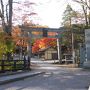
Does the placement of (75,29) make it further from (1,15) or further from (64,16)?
(1,15)

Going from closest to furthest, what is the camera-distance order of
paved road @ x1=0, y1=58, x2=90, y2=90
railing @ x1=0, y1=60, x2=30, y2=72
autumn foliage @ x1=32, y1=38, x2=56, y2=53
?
paved road @ x1=0, y1=58, x2=90, y2=90, railing @ x1=0, y1=60, x2=30, y2=72, autumn foliage @ x1=32, y1=38, x2=56, y2=53

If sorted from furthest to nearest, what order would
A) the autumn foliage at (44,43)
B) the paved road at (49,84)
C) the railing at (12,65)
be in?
the autumn foliage at (44,43), the railing at (12,65), the paved road at (49,84)

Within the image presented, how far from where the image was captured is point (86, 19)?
57031mm

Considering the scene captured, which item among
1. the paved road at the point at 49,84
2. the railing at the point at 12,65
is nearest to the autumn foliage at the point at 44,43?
the railing at the point at 12,65

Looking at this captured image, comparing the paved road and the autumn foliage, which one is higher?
the autumn foliage

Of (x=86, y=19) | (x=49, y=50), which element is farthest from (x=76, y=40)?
(x=49, y=50)

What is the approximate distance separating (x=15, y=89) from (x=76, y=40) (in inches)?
2154

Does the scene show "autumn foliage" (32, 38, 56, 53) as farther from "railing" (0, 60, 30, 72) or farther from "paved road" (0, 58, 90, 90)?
"paved road" (0, 58, 90, 90)

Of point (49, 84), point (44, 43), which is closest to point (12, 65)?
point (49, 84)

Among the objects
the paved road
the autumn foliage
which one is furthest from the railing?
the autumn foliage

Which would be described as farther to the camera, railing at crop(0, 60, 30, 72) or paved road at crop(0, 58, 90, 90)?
railing at crop(0, 60, 30, 72)

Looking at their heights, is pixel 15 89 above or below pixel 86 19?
below

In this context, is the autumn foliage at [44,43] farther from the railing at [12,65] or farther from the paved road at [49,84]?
the paved road at [49,84]

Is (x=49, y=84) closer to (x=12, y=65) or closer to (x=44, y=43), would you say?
(x=12, y=65)
